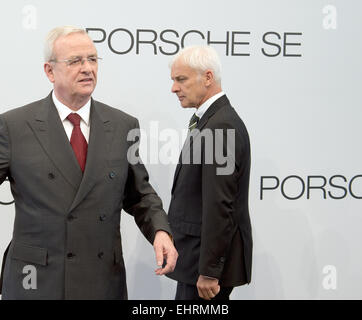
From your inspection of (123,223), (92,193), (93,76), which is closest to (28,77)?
(123,223)

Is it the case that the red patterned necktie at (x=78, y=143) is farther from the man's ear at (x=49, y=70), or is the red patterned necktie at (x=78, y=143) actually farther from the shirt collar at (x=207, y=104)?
the shirt collar at (x=207, y=104)

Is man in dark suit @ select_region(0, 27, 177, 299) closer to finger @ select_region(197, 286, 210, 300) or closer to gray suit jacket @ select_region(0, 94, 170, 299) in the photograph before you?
gray suit jacket @ select_region(0, 94, 170, 299)

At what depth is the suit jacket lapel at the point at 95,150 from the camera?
2066 millimetres

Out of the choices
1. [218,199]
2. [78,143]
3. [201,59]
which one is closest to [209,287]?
[218,199]

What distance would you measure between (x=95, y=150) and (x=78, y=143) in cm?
7

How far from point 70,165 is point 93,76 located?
13.8 inches

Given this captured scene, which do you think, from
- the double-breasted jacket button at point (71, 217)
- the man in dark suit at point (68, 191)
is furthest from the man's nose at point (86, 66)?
the double-breasted jacket button at point (71, 217)

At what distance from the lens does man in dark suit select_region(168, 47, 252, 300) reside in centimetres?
262

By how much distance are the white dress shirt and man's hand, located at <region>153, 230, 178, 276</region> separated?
0.42 metres

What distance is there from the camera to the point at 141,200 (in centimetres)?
227

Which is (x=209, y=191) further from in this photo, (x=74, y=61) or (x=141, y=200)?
(x=74, y=61)

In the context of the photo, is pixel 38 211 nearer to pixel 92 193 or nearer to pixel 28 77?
pixel 92 193

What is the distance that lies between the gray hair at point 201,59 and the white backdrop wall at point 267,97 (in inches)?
19.1

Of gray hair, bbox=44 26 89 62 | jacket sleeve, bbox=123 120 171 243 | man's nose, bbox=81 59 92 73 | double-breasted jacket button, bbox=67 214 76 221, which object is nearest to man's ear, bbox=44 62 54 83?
gray hair, bbox=44 26 89 62
